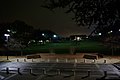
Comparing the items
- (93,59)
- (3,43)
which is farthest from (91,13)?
(3,43)

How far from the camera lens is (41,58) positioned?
43.8 metres

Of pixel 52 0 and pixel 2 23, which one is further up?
pixel 2 23

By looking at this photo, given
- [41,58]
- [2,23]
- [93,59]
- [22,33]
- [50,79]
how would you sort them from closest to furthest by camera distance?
1. [50,79]
2. [93,59]
3. [41,58]
4. [22,33]
5. [2,23]

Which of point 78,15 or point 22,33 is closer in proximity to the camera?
point 78,15

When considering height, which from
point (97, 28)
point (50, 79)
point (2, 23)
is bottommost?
point (50, 79)

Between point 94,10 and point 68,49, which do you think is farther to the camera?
point 68,49

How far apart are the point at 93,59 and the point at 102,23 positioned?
32.5 m

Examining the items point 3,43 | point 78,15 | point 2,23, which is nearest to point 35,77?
point 78,15

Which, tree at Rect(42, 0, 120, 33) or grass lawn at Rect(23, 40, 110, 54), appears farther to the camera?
grass lawn at Rect(23, 40, 110, 54)

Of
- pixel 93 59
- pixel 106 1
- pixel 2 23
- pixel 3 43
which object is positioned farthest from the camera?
pixel 2 23

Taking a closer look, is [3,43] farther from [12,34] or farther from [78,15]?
[78,15]

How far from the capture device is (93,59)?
40.5 m

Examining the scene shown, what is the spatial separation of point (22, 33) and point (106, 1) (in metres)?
66.9

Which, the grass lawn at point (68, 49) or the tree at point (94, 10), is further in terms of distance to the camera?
the grass lawn at point (68, 49)
